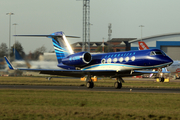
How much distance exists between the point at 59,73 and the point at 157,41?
67.4 meters

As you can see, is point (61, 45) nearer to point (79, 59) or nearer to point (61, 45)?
point (61, 45)

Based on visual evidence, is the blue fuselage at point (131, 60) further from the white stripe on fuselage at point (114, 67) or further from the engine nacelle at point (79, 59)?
the engine nacelle at point (79, 59)

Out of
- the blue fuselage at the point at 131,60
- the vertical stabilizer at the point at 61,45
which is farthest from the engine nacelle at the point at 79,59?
the vertical stabilizer at the point at 61,45

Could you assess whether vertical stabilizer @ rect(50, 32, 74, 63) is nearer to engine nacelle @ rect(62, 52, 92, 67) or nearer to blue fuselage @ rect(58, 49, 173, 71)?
engine nacelle @ rect(62, 52, 92, 67)

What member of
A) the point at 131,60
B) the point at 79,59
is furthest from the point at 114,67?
the point at 79,59

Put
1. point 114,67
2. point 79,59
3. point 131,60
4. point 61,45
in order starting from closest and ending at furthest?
point 131,60
point 114,67
point 79,59
point 61,45

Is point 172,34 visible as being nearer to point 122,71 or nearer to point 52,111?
point 122,71

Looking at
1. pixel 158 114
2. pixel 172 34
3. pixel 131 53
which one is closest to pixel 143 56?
pixel 131 53

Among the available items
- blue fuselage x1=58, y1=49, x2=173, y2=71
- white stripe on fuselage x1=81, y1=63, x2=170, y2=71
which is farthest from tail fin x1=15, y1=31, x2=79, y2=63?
blue fuselage x1=58, y1=49, x2=173, y2=71

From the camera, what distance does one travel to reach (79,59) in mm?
31516

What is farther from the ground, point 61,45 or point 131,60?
point 61,45

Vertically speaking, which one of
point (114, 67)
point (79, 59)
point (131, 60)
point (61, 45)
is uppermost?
point (61, 45)

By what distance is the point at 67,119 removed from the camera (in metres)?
10.9

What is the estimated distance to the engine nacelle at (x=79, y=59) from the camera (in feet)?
103
